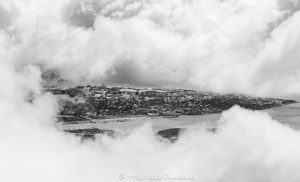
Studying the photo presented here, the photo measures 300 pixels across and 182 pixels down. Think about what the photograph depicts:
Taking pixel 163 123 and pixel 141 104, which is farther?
pixel 141 104

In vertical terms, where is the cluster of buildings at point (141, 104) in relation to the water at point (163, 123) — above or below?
above

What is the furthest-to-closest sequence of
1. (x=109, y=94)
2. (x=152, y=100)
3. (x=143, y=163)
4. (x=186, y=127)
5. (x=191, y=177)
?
(x=109, y=94) → (x=152, y=100) → (x=186, y=127) → (x=143, y=163) → (x=191, y=177)

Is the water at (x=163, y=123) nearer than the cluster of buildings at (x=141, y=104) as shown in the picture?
Yes

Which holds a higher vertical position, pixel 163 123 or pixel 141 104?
pixel 141 104

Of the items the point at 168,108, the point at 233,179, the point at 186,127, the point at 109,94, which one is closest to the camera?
the point at 233,179

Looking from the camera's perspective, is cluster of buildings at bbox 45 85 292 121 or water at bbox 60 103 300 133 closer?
water at bbox 60 103 300 133

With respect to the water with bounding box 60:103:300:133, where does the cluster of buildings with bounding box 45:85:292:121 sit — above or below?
above

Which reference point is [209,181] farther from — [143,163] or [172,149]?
[172,149]

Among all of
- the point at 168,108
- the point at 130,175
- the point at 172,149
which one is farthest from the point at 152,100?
the point at 130,175
